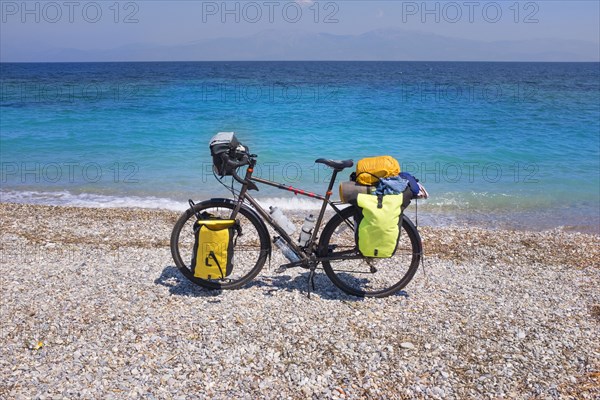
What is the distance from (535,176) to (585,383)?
11719 mm

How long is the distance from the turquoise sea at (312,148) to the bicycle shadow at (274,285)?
5048mm

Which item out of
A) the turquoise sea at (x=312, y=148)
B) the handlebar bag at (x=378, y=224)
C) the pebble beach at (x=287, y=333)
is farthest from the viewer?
the turquoise sea at (x=312, y=148)

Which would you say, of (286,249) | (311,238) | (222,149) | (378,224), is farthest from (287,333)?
(222,149)

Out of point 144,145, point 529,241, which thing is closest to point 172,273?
point 529,241

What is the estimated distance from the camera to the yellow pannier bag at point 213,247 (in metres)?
5.32

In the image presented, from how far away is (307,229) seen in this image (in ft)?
18.0

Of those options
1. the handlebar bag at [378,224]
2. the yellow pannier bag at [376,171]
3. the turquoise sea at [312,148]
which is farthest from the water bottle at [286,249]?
the turquoise sea at [312,148]

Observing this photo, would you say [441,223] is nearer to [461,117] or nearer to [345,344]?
[345,344]

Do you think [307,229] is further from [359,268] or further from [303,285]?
[359,268]

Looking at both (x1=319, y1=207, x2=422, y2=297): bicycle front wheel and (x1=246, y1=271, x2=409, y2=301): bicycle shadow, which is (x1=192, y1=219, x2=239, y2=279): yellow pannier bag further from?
(x1=319, y1=207, x2=422, y2=297): bicycle front wheel

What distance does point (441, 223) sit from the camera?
1033cm

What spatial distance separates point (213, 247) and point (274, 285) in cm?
94

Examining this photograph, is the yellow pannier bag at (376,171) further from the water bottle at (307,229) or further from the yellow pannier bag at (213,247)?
the yellow pannier bag at (213,247)

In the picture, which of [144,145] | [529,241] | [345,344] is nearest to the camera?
[345,344]
